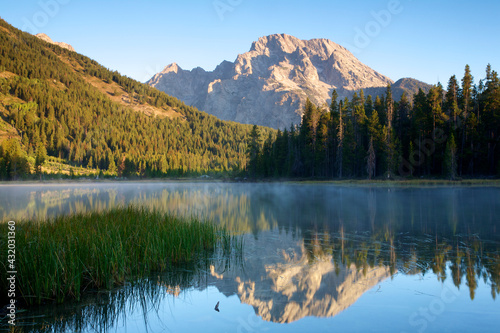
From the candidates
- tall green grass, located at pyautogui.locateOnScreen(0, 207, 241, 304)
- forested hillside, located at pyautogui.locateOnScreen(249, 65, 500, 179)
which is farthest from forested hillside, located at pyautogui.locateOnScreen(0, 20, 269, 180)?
tall green grass, located at pyautogui.locateOnScreen(0, 207, 241, 304)

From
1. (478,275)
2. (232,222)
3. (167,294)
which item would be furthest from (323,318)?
(232,222)

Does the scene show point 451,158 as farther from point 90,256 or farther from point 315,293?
point 90,256

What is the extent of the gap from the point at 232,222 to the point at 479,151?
179 ft

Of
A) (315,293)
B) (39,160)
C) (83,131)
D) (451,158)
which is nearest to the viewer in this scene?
(315,293)

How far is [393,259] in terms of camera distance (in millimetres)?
9211

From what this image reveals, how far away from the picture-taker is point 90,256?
23.2 feet

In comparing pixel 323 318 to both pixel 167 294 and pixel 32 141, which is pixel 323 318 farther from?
pixel 32 141

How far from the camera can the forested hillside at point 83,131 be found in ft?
388

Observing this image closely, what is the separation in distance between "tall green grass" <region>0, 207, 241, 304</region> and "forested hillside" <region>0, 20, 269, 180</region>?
84.0 m

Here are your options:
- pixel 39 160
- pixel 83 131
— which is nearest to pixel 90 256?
pixel 39 160

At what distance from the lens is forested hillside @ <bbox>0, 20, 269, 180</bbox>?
118125 millimetres

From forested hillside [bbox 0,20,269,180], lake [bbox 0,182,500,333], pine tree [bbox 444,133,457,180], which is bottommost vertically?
lake [bbox 0,182,500,333]

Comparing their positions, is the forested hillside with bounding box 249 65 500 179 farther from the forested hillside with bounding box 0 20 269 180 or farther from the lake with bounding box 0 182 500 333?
the lake with bounding box 0 182 500 333

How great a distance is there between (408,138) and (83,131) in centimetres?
13782
